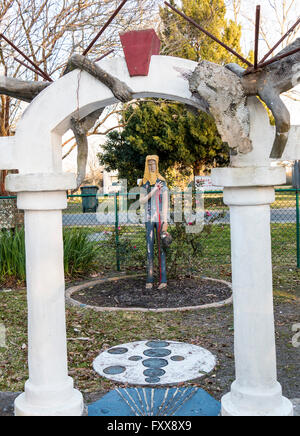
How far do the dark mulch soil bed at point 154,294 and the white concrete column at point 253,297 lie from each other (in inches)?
145

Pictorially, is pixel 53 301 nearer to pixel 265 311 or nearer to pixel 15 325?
pixel 265 311

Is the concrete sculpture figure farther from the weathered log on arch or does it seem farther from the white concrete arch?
the weathered log on arch

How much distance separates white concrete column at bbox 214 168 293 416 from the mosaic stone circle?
137 cm

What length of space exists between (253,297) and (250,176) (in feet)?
2.44

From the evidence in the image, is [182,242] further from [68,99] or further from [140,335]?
[68,99]

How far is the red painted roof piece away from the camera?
8.95 ft

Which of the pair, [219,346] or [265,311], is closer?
[265,311]

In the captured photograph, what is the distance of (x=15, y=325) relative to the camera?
586 centimetres

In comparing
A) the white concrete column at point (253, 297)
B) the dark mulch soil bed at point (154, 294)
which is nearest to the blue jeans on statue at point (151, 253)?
the dark mulch soil bed at point (154, 294)

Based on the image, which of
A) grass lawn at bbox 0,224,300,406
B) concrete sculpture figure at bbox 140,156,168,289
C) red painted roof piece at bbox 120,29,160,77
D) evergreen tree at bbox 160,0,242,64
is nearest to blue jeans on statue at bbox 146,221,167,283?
concrete sculpture figure at bbox 140,156,168,289

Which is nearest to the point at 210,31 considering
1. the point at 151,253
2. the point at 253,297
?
the point at 151,253

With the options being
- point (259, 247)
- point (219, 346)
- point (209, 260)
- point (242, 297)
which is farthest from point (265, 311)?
point (209, 260)
